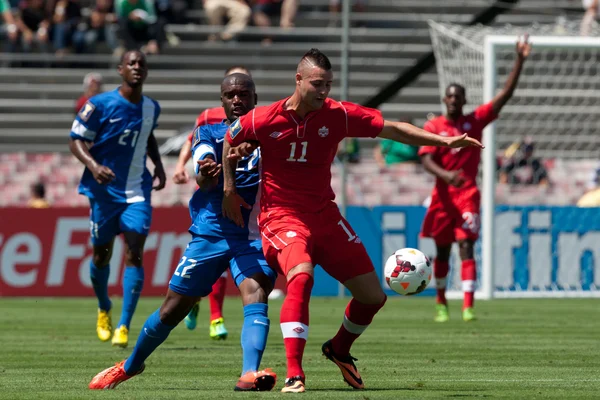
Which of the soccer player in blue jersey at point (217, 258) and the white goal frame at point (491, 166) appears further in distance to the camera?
the white goal frame at point (491, 166)

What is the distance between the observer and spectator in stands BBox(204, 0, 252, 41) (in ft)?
89.5

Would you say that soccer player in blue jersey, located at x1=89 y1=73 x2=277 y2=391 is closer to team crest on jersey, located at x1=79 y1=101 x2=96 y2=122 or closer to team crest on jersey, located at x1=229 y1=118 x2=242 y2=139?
team crest on jersey, located at x1=229 y1=118 x2=242 y2=139

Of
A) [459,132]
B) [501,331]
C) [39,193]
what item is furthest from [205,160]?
[39,193]

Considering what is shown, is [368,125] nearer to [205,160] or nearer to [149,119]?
[205,160]

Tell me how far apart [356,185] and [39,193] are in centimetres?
560

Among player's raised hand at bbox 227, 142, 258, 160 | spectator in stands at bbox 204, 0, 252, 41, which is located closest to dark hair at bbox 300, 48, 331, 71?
player's raised hand at bbox 227, 142, 258, 160

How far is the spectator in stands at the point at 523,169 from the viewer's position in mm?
21703

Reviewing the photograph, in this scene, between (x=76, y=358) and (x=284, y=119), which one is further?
(x=76, y=358)

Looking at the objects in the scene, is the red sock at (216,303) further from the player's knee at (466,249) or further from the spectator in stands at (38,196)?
the spectator in stands at (38,196)

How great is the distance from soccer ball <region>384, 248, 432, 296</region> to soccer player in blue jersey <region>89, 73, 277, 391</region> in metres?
1.44

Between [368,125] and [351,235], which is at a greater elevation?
[368,125]

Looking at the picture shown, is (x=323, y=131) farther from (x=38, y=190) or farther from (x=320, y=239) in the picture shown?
(x=38, y=190)

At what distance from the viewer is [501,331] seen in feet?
41.2

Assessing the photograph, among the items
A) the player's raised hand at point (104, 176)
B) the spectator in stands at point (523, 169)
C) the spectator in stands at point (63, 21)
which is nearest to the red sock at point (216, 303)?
the player's raised hand at point (104, 176)
